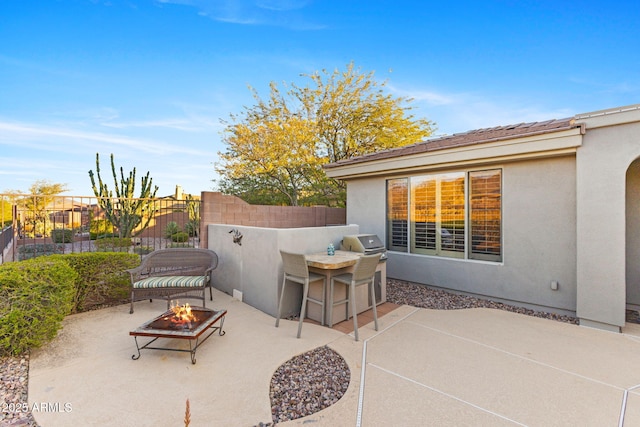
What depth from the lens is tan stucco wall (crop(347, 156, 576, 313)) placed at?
493 cm

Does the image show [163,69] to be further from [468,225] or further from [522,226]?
[522,226]

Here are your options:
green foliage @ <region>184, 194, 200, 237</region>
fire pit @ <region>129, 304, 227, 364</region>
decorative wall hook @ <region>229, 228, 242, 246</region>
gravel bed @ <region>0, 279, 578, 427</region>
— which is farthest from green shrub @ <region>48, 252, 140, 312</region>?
fire pit @ <region>129, 304, 227, 364</region>

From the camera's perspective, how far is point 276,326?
14.4ft

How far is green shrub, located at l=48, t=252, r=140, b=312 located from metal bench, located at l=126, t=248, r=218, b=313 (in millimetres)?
237

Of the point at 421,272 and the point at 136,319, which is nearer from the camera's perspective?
the point at 136,319

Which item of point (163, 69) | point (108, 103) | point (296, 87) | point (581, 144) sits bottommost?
point (581, 144)

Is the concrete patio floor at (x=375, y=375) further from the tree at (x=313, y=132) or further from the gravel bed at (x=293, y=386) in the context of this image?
the tree at (x=313, y=132)

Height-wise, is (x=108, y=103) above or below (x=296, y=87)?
below

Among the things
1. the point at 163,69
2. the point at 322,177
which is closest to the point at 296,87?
the point at 322,177

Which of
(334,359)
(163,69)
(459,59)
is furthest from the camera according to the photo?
(459,59)

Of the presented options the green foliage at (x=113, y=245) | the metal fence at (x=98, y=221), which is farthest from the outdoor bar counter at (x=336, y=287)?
the green foliage at (x=113, y=245)

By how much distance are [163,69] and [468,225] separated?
31.9 ft

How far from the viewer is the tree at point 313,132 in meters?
14.0

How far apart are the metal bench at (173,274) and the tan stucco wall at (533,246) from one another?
5256 mm
